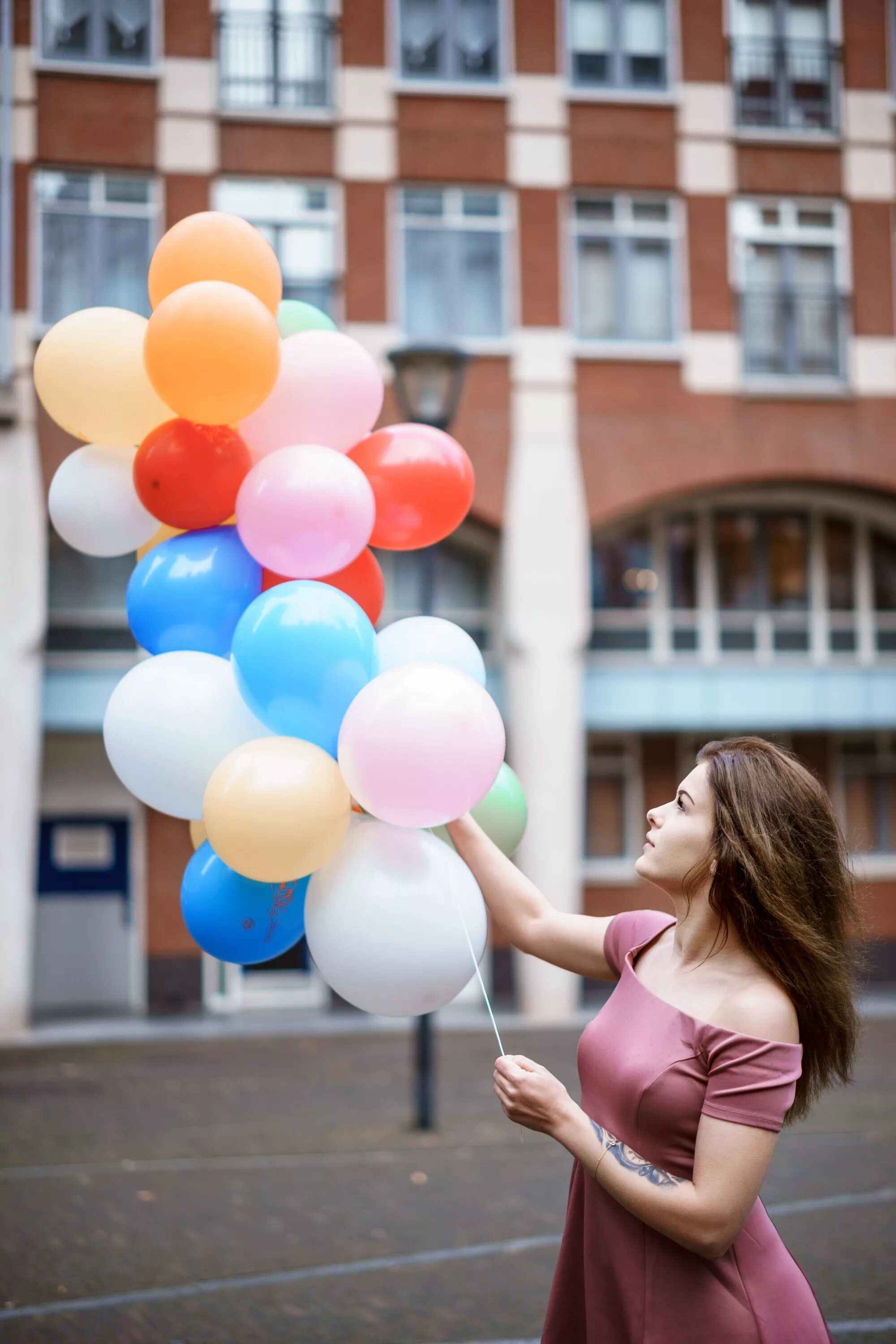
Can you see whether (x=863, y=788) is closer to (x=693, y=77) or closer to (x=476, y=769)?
(x=693, y=77)

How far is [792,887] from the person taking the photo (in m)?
2.47

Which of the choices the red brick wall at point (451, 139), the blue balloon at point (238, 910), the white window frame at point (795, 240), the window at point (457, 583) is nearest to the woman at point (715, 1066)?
the blue balloon at point (238, 910)

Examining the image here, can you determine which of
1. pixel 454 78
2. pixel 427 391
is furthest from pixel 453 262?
pixel 427 391

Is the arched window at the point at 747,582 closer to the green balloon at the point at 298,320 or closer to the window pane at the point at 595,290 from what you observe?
the window pane at the point at 595,290

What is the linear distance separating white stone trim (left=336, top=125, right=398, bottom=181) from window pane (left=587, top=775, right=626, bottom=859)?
25.4ft

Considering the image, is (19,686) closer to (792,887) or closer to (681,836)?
(681,836)

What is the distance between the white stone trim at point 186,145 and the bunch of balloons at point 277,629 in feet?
41.3

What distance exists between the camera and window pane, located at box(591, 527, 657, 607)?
17.2 metres

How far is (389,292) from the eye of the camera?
16.0 metres

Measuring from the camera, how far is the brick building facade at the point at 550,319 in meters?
15.7

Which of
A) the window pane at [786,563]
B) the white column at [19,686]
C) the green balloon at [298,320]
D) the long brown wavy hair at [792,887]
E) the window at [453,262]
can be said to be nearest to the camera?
the long brown wavy hair at [792,887]

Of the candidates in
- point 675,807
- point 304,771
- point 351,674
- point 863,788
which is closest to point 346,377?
point 351,674

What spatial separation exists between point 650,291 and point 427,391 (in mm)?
8190

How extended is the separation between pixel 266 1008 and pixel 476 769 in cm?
1373
